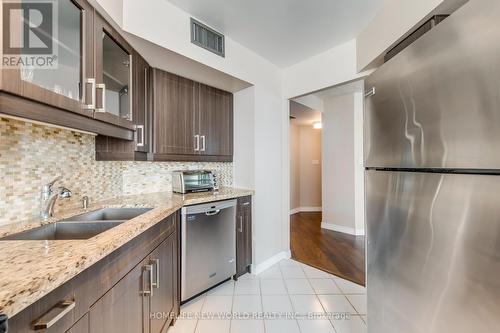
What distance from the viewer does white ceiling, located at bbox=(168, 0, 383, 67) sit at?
1696 millimetres

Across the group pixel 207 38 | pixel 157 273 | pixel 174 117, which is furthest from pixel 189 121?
pixel 157 273

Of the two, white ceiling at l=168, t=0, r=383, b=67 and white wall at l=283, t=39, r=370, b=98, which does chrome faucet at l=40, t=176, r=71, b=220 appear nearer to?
white ceiling at l=168, t=0, r=383, b=67

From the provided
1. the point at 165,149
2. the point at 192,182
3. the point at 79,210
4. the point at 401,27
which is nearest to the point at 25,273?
the point at 79,210

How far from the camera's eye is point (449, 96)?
0.73 meters

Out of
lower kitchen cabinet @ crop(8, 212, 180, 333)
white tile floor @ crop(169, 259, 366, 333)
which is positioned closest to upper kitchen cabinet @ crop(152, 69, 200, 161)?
lower kitchen cabinet @ crop(8, 212, 180, 333)

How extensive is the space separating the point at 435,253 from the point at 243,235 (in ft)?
6.03

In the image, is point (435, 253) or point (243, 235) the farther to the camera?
point (243, 235)

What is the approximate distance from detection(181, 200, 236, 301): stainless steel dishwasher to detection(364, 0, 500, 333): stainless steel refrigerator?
140cm

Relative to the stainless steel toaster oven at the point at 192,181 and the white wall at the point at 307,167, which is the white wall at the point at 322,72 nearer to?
the stainless steel toaster oven at the point at 192,181

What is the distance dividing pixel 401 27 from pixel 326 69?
92cm

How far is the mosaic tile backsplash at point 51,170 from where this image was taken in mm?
1144

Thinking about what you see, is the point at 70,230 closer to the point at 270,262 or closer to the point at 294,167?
the point at 270,262

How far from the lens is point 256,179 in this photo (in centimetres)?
254

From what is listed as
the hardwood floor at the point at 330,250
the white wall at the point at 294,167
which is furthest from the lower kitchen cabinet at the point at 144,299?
the white wall at the point at 294,167
